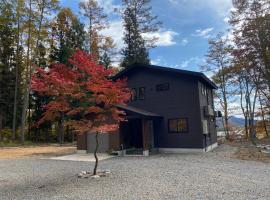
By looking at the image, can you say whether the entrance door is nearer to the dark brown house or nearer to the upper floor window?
the dark brown house

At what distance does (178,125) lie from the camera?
1673 centimetres

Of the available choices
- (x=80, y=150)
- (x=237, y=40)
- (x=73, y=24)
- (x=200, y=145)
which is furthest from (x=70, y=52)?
(x=200, y=145)

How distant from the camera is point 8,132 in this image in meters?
29.7

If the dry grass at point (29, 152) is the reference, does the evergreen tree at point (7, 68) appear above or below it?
above

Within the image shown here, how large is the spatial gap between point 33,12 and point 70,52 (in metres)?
5.64

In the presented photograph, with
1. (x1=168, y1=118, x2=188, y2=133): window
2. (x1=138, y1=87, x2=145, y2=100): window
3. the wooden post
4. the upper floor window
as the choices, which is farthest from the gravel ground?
the upper floor window

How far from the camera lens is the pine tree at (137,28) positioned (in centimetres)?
3127

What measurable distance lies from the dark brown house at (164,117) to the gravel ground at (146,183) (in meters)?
5.39

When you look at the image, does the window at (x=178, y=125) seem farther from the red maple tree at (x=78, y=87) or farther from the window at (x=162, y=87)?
the red maple tree at (x=78, y=87)

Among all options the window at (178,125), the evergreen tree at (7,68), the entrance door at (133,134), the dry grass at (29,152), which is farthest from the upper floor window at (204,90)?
the evergreen tree at (7,68)

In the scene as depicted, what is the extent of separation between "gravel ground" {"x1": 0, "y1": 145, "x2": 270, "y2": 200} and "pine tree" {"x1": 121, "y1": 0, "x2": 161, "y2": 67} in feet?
72.7

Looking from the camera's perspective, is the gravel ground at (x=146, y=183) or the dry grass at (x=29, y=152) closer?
the gravel ground at (x=146, y=183)

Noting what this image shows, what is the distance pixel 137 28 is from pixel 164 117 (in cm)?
1754

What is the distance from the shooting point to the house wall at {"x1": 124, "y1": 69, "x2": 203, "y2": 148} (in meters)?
16.2
